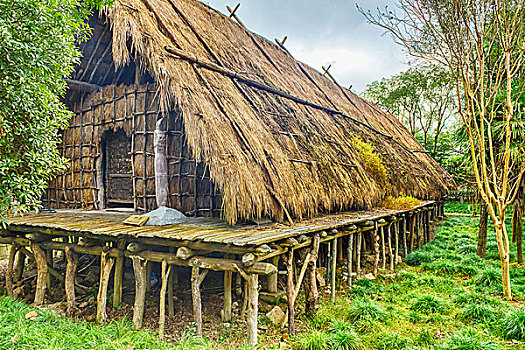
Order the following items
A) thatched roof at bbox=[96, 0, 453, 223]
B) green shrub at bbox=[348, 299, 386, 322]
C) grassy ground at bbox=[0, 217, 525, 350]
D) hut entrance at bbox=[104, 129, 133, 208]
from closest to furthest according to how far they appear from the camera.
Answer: grassy ground at bbox=[0, 217, 525, 350], green shrub at bbox=[348, 299, 386, 322], thatched roof at bbox=[96, 0, 453, 223], hut entrance at bbox=[104, 129, 133, 208]

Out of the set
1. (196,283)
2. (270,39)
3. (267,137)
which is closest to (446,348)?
(196,283)

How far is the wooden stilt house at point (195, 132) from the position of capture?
18.8 ft

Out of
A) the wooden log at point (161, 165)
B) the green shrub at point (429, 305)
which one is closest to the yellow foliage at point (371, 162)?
the green shrub at point (429, 305)

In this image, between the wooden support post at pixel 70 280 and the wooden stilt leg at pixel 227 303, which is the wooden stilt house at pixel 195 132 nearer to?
the wooden stilt leg at pixel 227 303

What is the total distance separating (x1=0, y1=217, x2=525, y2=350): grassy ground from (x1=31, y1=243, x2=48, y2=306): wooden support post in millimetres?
395

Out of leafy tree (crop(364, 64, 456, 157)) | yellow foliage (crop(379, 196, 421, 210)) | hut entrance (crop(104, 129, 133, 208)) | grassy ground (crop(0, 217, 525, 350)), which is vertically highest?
leafy tree (crop(364, 64, 456, 157))

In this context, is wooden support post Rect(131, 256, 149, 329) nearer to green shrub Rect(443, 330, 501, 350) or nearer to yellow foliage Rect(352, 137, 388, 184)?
green shrub Rect(443, 330, 501, 350)

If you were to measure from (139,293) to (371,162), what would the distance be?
7243mm

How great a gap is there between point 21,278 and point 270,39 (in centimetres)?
1066

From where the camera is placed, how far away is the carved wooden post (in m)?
6.70

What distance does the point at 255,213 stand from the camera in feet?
18.0

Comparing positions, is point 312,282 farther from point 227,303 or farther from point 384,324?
point 227,303

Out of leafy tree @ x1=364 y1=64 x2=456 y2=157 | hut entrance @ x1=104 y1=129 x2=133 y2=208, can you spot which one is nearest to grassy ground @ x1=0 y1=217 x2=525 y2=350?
hut entrance @ x1=104 y1=129 x2=133 y2=208

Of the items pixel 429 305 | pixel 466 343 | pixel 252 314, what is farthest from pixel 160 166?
pixel 466 343
